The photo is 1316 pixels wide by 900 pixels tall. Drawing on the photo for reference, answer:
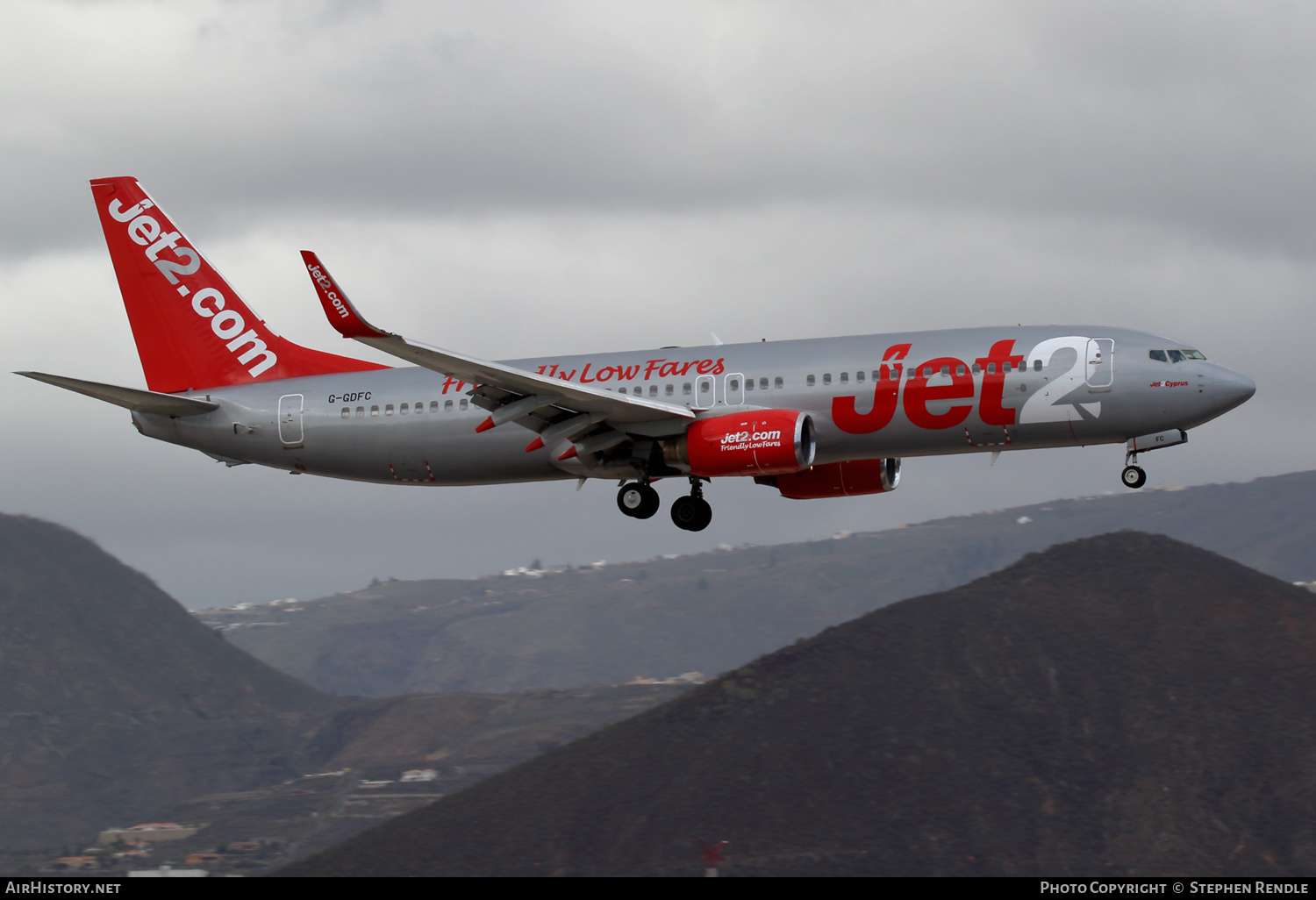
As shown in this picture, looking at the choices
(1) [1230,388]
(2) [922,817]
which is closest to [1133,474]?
(1) [1230,388]

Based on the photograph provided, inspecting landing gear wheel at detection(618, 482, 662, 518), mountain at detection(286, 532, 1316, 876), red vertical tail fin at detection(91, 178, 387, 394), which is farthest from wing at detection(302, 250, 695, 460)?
mountain at detection(286, 532, 1316, 876)

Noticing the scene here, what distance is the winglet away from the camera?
43156 mm

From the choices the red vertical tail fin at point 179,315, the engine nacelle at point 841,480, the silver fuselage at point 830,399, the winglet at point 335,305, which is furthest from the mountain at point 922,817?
the winglet at point 335,305

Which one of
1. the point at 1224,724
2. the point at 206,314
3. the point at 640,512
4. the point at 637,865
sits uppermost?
the point at 206,314

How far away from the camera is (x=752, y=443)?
4734 centimetres

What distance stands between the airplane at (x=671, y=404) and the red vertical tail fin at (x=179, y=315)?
4.1 inches

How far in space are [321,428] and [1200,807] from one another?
158m

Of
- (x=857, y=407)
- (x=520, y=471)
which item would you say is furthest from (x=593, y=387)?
(x=857, y=407)

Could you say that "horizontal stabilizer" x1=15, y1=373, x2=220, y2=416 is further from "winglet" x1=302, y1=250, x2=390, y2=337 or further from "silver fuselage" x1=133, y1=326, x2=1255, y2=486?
"winglet" x1=302, y1=250, x2=390, y2=337
